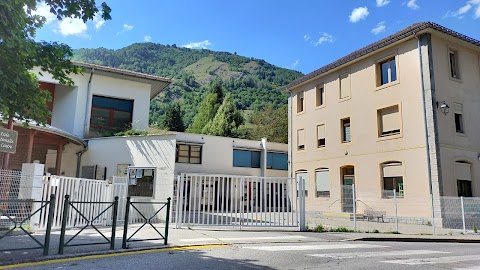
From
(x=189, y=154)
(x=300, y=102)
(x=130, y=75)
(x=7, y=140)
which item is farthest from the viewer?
(x=300, y=102)

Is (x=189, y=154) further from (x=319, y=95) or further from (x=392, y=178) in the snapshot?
(x=392, y=178)

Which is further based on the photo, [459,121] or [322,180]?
[322,180]

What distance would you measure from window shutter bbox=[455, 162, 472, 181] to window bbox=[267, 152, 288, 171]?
14670mm

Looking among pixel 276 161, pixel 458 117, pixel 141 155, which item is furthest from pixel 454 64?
pixel 141 155

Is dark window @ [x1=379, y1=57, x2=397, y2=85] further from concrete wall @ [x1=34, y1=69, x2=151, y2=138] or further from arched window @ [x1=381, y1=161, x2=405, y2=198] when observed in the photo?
concrete wall @ [x1=34, y1=69, x2=151, y2=138]

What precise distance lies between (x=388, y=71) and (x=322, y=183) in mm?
7845

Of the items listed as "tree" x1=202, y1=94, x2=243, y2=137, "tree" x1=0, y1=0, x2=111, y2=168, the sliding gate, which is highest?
"tree" x1=202, y1=94, x2=243, y2=137

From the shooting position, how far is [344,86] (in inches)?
878

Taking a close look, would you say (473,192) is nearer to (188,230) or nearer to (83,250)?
(188,230)

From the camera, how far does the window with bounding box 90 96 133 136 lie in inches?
858

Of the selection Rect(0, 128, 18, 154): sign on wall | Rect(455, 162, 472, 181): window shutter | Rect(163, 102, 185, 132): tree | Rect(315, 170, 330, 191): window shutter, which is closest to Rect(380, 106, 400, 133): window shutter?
Rect(455, 162, 472, 181): window shutter

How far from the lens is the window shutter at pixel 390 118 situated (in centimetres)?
1865

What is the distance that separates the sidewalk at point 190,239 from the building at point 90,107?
10.2 m

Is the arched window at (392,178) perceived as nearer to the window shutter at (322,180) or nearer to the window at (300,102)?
the window shutter at (322,180)
